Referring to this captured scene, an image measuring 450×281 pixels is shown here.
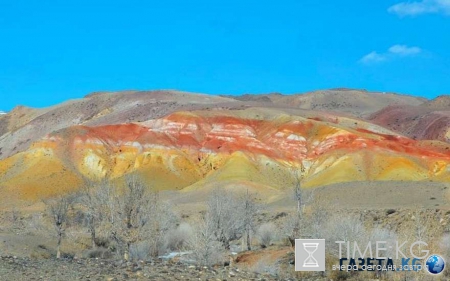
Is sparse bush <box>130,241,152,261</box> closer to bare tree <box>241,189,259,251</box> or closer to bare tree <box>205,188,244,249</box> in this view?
bare tree <box>205,188,244,249</box>

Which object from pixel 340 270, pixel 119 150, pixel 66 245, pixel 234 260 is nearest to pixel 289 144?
pixel 119 150

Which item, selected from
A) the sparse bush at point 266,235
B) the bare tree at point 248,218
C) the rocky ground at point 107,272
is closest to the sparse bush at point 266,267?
the rocky ground at point 107,272

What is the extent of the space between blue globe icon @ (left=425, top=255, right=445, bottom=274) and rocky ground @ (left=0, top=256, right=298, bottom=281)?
741 cm

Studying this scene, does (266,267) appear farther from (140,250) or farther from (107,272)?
(140,250)

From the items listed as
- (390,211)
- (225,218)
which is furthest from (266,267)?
(390,211)

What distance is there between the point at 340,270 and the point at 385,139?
101461mm

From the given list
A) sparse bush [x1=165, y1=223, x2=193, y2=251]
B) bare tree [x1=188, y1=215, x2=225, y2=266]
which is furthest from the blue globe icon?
sparse bush [x1=165, y1=223, x2=193, y2=251]

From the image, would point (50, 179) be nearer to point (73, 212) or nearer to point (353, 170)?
point (73, 212)

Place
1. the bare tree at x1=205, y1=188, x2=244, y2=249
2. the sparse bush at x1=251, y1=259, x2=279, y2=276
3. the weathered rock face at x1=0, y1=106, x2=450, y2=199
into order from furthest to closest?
the weathered rock face at x1=0, y1=106, x2=450, y2=199 < the bare tree at x1=205, y1=188, x2=244, y2=249 < the sparse bush at x1=251, y1=259, x2=279, y2=276

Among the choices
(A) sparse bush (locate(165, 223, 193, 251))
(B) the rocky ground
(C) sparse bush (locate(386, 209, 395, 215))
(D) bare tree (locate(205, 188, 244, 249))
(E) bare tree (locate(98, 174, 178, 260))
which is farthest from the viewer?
(C) sparse bush (locate(386, 209, 395, 215))

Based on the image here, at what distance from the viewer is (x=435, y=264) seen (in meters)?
23.8

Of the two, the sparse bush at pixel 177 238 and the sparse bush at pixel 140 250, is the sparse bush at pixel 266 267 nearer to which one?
the sparse bush at pixel 140 250

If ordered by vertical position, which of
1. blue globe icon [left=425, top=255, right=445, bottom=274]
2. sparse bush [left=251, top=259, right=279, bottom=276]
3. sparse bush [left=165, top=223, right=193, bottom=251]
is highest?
sparse bush [left=165, top=223, right=193, bottom=251]

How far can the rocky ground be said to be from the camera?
726 inches
